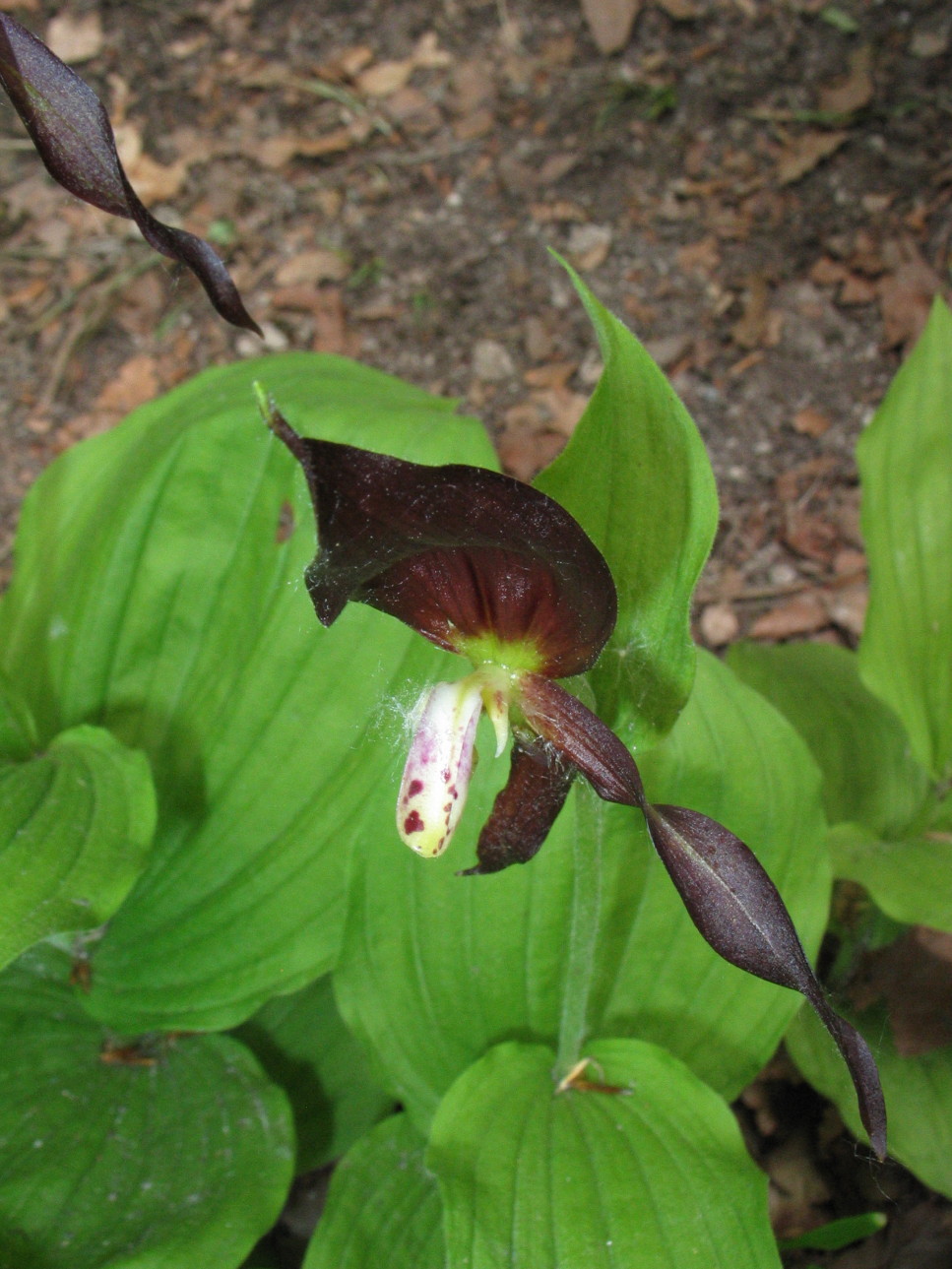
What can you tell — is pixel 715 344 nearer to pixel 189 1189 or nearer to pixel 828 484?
pixel 828 484

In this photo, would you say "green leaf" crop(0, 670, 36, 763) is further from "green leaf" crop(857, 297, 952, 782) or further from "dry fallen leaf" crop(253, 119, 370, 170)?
"dry fallen leaf" crop(253, 119, 370, 170)

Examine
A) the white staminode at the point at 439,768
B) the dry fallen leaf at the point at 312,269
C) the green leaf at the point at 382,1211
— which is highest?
the dry fallen leaf at the point at 312,269

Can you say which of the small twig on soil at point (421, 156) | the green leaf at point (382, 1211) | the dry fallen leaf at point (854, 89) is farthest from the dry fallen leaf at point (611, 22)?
the green leaf at point (382, 1211)

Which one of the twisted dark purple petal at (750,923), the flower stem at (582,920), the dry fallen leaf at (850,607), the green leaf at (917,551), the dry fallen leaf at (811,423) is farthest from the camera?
the dry fallen leaf at (811,423)

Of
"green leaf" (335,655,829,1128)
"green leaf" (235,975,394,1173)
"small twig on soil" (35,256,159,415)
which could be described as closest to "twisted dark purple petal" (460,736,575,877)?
"green leaf" (335,655,829,1128)

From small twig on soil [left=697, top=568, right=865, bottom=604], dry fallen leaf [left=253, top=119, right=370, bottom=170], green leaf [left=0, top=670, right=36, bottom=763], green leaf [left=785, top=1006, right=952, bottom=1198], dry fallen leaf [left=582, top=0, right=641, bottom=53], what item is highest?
dry fallen leaf [left=582, top=0, right=641, bottom=53]

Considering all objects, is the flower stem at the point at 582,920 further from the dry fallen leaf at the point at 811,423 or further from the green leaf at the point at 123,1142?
Answer: the dry fallen leaf at the point at 811,423

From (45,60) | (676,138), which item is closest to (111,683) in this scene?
(45,60)
